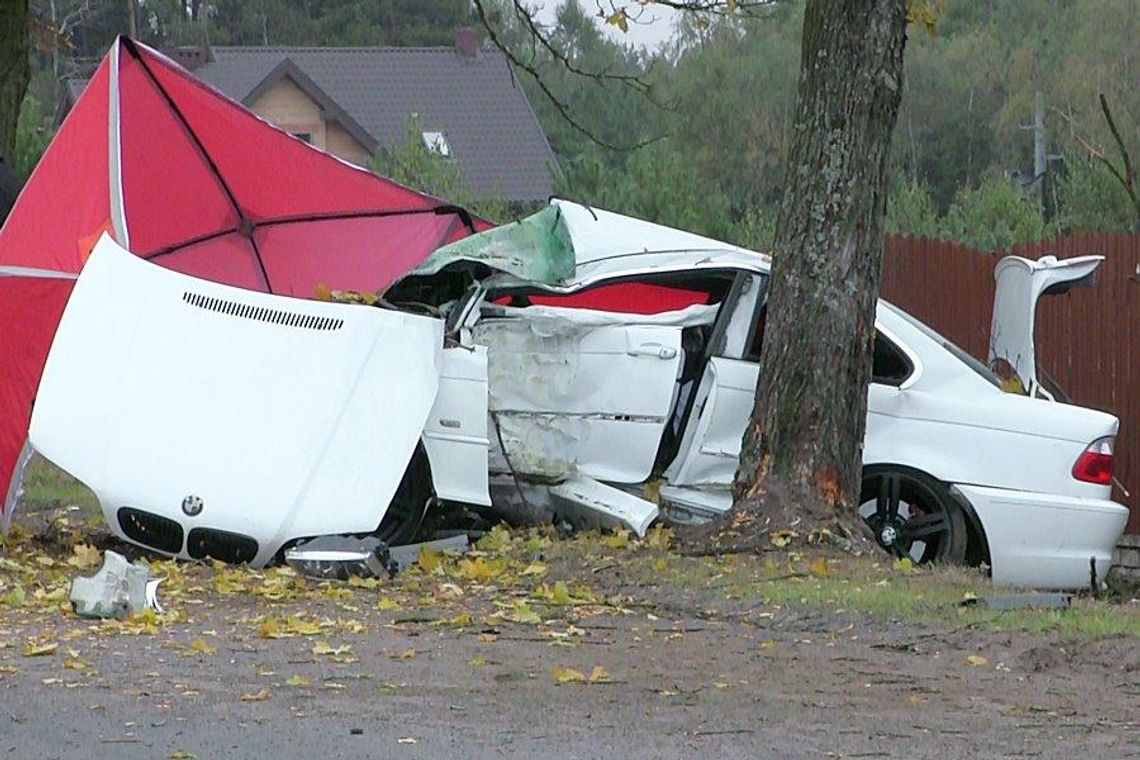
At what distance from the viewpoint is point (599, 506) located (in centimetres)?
1067

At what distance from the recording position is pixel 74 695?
6656mm

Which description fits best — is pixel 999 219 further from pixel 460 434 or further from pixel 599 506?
pixel 460 434

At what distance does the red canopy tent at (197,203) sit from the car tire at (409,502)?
2580 millimetres

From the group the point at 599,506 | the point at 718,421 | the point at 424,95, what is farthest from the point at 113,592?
the point at 424,95

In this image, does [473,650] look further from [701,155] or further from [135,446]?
[701,155]

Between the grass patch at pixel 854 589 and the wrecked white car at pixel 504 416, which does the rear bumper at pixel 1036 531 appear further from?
the grass patch at pixel 854 589

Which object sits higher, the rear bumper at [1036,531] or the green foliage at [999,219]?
the green foliage at [999,219]

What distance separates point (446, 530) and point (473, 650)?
324cm

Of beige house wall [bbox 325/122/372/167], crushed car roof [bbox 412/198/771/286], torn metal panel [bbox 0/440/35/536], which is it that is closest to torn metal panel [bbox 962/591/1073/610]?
crushed car roof [bbox 412/198/771/286]

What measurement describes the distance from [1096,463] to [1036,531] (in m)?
0.50

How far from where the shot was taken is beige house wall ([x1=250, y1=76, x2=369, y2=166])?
55.0 m

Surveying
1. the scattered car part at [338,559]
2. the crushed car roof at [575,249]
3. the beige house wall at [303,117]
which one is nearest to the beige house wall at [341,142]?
the beige house wall at [303,117]

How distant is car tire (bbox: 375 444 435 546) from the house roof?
41436mm

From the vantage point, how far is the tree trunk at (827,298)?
1027 centimetres
